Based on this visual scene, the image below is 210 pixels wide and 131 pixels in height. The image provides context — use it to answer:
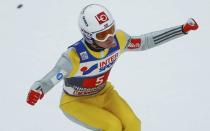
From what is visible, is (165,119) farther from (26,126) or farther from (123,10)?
(123,10)

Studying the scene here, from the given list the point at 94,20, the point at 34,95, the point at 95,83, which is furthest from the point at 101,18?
the point at 34,95

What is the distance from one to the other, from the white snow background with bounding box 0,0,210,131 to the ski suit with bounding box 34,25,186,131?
951mm

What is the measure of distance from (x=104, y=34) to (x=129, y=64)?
2436mm

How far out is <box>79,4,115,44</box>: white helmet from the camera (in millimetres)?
5188

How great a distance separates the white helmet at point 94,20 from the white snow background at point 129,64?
1.65 m

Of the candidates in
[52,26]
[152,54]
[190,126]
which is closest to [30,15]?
[52,26]

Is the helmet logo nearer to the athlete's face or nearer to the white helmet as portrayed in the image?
the white helmet

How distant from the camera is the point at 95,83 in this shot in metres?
5.59

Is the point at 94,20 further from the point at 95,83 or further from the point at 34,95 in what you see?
the point at 34,95

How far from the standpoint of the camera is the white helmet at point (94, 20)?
519 centimetres

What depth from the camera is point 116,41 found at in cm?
557

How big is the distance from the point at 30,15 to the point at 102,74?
3500mm

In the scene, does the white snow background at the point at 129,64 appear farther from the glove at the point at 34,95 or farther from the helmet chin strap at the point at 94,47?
the glove at the point at 34,95

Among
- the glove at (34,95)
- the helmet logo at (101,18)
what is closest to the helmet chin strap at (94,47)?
the helmet logo at (101,18)
